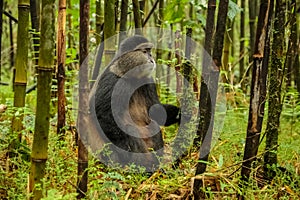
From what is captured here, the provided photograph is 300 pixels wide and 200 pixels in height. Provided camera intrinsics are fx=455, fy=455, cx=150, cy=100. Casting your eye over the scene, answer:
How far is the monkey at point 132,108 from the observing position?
401 cm

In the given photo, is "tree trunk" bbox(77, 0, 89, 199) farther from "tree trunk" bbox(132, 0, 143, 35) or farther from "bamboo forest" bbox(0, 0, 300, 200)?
"tree trunk" bbox(132, 0, 143, 35)

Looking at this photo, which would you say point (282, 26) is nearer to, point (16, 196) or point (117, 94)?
point (117, 94)

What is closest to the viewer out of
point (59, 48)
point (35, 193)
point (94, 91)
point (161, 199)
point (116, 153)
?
point (35, 193)

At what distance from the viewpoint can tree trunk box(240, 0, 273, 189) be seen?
9.10ft

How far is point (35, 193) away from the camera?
2416 millimetres

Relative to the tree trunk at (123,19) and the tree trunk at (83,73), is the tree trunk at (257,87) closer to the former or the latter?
the tree trunk at (83,73)

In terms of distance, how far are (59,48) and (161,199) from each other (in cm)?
148

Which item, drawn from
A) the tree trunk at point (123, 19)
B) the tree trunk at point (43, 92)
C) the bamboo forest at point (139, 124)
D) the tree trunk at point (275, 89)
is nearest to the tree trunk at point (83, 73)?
the bamboo forest at point (139, 124)

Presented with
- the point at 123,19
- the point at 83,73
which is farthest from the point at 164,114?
the point at 83,73

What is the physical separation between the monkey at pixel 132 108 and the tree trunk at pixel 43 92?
4.97 feet

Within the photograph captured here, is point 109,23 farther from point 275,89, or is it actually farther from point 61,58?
point 275,89

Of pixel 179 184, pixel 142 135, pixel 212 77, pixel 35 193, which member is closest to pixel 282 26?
pixel 212 77

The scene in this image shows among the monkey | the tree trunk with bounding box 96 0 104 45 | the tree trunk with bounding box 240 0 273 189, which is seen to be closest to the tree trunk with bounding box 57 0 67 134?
the monkey

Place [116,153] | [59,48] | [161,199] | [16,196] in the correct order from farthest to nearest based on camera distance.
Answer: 1. [116,153]
2. [59,48]
3. [161,199]
4. [16,196]
